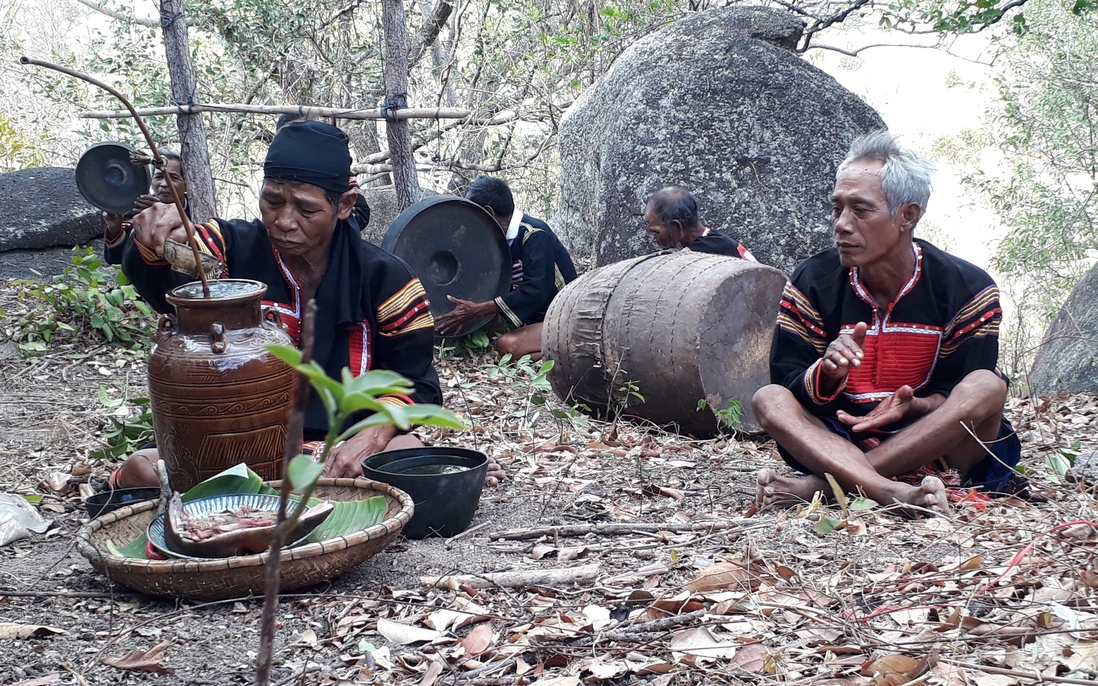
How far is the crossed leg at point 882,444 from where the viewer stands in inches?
146

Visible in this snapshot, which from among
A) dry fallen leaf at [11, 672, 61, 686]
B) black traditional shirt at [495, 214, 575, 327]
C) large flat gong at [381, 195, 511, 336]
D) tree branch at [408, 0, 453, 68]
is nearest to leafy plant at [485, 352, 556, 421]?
black traditional shirt at [495, 214, 575, 327]

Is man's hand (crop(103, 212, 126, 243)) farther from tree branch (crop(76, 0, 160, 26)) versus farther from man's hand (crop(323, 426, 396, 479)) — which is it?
tree branch (crop(76, 0, 160, 26))

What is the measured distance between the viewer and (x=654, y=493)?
417 centimetres

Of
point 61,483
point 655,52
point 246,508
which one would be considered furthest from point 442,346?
point 246,508

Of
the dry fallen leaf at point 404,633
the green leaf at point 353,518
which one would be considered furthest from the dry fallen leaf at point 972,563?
the green leaf at point 353,518

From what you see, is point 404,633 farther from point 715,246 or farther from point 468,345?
point 468,345

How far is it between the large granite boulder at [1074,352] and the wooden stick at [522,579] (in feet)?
15.4

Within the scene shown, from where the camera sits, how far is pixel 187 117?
638cm

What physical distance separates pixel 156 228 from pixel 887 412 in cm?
274

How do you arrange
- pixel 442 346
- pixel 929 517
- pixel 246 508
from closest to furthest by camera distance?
pixel 246 508, pixel 929 517, pixel 442 346

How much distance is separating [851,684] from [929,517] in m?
1.55

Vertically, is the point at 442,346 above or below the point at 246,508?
below

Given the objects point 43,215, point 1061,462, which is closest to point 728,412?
point 1061,462

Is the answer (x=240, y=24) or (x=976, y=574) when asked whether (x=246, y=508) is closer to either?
(x=976, y=574)
